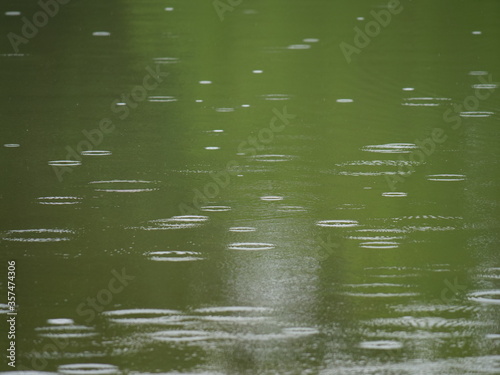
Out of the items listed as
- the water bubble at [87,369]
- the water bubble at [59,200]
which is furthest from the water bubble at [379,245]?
the water bubble at [87,369]

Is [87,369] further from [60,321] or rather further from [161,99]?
[161,99]

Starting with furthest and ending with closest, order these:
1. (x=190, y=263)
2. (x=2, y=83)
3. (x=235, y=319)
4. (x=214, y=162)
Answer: (x=2, y=83) → (x=214, y=162) → (x=190, y=263) → (x=235, y=319)

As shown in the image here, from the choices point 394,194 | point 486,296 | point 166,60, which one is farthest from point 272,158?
point 166,60

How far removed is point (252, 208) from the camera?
21.1 feet

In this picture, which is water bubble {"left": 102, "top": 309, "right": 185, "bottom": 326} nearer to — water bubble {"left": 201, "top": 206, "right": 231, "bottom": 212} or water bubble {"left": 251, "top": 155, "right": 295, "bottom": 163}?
water bubble {"left": 201, "top": 206, "right": 231, "bottom": 212}

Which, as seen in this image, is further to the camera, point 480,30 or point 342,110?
point 480,30

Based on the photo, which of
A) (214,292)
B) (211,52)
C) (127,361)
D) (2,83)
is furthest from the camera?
(211,52)

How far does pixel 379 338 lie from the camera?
14.5ft

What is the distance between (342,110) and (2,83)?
3156 mm

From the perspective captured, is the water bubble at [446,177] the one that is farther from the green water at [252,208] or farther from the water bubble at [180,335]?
the water bubble at [180,335]

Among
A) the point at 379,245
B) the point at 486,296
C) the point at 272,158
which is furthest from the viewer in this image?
the point at 272,158

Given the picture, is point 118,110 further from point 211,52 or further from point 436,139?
point 211,52

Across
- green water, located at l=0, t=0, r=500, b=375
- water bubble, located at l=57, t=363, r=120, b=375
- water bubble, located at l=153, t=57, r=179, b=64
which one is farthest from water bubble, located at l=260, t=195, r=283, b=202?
water bubble, located at l=153, t=57, r=179, b=64

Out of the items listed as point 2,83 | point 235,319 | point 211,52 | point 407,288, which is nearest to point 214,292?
point 235,319
